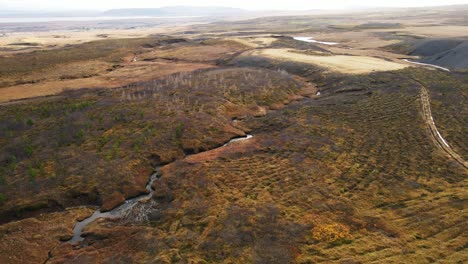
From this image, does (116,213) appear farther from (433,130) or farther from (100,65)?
(100,65)

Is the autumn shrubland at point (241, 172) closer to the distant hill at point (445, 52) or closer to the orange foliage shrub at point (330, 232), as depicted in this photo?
the orange foliage shrub at point (330, 232)

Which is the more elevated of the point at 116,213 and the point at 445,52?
the point at 445,52

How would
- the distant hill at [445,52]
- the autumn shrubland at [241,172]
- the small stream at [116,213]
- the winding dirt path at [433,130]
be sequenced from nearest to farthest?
the autumn shrubland at [241,172] → the small stream at [116,213] → the winding dirt path at [433,130] → the distant hill at [445,52]

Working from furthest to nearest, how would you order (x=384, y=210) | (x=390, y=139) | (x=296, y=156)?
(x=390, y=139) → (x=296, y=156) → (x=384, y=210)

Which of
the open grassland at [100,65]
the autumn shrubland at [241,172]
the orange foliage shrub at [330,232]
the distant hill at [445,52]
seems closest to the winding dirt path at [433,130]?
the autumn shrubland at [241,172]

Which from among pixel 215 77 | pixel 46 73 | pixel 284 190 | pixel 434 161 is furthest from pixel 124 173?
pixel 46 73

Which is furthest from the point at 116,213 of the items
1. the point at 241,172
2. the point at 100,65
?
the point at 100,65

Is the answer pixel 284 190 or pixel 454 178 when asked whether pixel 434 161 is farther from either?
pixel 284 190
